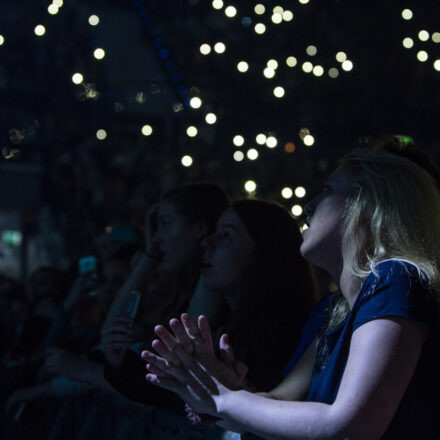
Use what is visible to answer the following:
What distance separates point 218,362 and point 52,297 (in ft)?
10.9

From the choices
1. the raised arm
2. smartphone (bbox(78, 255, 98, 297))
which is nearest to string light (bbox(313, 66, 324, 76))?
smartphone (bbox(78, 255, 98, 297))

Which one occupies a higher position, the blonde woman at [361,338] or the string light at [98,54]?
the string light at [98,54]

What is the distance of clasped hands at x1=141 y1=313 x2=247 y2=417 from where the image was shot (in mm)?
1721

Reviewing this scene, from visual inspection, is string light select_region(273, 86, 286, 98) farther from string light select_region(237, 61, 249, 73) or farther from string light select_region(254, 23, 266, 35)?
string light select_region(254, 23, 266, 35)

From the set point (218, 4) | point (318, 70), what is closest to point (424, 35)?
point (318, 70)

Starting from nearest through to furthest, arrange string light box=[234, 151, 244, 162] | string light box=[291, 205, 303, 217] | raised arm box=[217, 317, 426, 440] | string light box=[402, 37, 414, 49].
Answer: raised arm box=[217, 317, 426, 440] < string light box=[291, 205, 303, 217] < string light box=[402, 37, 414, 49] < string light box=[234, 151, 244, 162]

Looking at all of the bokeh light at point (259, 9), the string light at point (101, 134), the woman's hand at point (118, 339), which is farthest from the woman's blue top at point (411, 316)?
the string light at point (101, 134)

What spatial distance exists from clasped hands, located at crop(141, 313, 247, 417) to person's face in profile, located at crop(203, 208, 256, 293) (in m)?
0.89

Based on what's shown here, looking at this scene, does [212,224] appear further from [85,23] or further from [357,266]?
[85,23]

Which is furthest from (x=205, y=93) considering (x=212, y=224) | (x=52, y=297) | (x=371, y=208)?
(x=371, y=208)

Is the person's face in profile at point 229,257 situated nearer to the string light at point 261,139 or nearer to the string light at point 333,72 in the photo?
the string light at point 261,139

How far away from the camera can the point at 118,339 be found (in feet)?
9.91

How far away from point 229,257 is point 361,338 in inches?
45.0

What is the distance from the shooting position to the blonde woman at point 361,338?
1.51m
